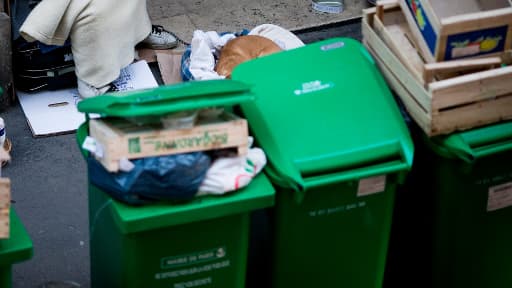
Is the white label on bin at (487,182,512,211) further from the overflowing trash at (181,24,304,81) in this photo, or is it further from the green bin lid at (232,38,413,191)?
the overflowing trash at (181,24,304,81)

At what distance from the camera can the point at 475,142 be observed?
4.06 m

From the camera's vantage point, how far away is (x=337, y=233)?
4.09 meters

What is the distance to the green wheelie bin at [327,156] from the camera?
394 centimetres

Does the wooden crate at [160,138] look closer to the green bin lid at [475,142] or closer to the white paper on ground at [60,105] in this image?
the green bin lid at [475,142]

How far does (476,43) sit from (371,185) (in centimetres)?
74

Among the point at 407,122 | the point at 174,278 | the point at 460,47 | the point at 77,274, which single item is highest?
the point at 460,47

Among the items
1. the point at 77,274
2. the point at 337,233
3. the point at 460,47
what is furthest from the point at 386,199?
the point at 77,274

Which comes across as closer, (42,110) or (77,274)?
(77,274)

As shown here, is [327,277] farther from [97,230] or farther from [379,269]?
[97,230]

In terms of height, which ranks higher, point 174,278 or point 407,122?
point 407,122

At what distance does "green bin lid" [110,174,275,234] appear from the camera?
357cm

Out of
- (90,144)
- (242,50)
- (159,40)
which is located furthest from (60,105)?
(90,144)

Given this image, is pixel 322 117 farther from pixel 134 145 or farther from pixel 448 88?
pixel 134 145

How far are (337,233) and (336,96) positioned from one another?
0.54 metres
